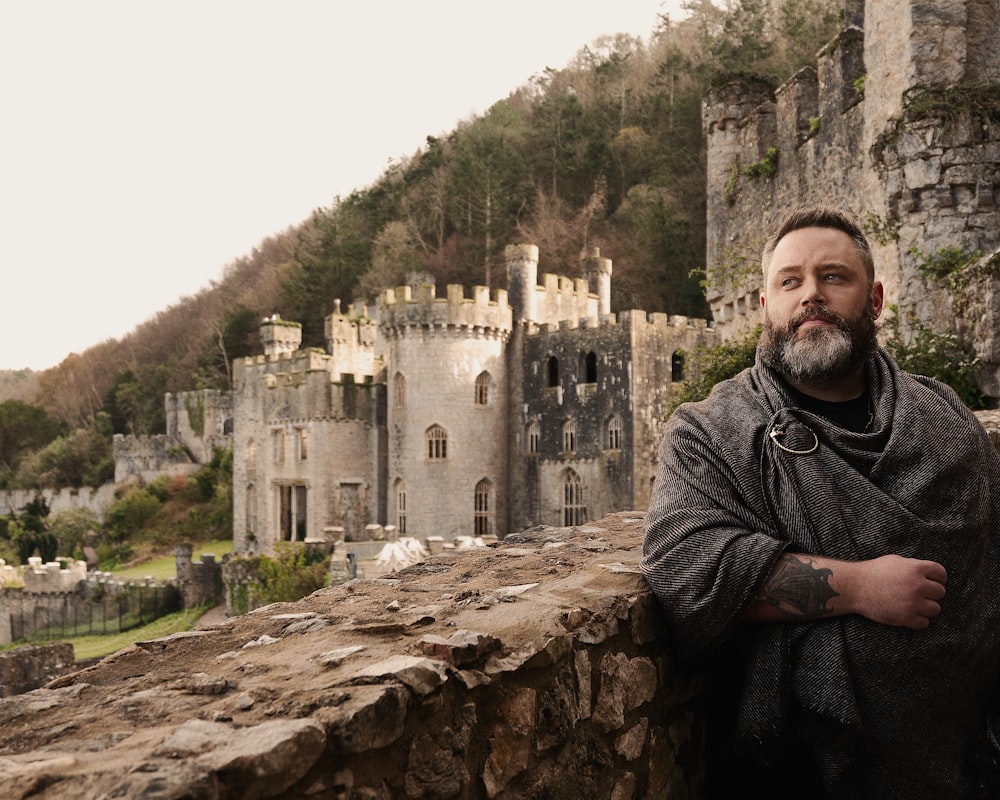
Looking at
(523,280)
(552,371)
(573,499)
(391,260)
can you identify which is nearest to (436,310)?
(523,280)

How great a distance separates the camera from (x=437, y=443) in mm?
31969

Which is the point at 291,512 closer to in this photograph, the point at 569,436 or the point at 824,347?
the point at 569,436

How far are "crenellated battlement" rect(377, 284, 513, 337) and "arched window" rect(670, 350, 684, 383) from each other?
609 centimetres

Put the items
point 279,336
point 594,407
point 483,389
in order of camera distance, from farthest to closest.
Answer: point 279,336 → point 483,389 → point 594,407

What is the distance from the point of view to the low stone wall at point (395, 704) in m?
1.85

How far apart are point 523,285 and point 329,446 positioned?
345 inches

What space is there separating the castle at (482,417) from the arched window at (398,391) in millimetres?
59

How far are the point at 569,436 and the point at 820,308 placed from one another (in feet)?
93.2

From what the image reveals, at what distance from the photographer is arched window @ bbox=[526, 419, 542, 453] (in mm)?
32219

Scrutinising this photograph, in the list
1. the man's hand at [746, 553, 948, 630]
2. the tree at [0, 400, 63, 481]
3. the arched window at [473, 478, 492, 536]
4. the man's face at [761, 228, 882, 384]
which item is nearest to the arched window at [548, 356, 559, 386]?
the arched window at [473, 478, 492, 536]

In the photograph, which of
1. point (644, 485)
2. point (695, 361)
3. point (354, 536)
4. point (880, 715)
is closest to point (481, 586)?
point (880, 715)

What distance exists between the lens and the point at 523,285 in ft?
111

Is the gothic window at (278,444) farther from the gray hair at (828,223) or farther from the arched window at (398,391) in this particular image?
the gray hair at (828,223)

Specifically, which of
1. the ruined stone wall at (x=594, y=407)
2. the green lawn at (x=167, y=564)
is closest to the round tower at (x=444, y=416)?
the ruined stone wall at (x=594, y=407)
